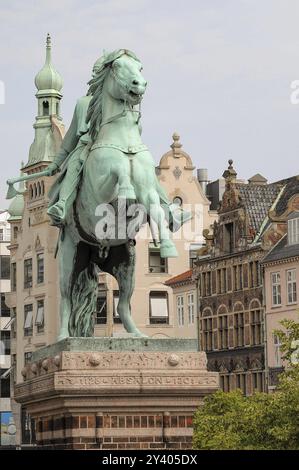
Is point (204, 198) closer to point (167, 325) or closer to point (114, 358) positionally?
point (167, 325)

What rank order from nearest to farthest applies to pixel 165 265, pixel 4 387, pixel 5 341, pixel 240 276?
pixel 240 276 < pixel 165 265 < pixel 5 341 < pixel 4 387

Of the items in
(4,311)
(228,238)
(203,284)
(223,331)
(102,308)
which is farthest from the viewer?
(4,311)

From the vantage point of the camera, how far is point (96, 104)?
19797mm

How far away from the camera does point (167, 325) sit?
94312 mm

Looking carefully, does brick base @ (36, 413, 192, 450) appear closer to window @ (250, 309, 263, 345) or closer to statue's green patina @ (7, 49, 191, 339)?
statue's green patina @ (7, 49, 191, 339)

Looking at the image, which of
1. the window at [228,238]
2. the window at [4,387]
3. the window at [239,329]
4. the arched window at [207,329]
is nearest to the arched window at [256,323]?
the window at [239,329]

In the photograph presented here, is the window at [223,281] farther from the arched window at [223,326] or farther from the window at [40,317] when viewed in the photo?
the window at [40,317]

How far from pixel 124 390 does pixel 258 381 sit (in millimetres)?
64304

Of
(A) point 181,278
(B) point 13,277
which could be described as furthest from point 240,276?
(B) point 13,277

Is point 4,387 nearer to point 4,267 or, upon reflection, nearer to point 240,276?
point 4,267

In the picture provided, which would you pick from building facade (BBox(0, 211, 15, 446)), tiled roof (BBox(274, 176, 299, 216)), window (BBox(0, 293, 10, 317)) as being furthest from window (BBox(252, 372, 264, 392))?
window (BBox(0, 293, 10, 317))

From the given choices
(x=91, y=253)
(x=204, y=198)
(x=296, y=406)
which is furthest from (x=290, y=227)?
(x=91, y=253)

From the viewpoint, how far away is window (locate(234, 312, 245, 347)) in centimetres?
8431
